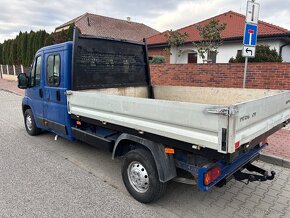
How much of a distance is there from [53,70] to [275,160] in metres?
4.46

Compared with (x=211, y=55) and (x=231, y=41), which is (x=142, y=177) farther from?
(x=231, y=41)

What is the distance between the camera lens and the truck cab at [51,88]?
4297 millimetres

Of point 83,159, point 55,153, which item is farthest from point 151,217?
point 55,153

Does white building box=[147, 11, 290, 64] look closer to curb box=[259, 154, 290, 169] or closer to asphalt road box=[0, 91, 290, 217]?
curb box=[259, 154, 290, 169]

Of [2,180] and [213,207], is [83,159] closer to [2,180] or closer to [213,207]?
[2,180]

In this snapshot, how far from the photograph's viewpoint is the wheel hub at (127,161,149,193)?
3189mm

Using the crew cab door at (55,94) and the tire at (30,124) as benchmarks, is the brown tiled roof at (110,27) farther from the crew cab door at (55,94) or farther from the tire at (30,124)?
the crew cab door at (55,94)

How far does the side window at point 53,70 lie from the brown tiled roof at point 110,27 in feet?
74.8

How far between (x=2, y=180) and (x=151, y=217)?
2.49m

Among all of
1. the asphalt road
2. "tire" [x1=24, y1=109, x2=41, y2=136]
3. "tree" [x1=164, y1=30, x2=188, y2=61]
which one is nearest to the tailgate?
the asphalt road

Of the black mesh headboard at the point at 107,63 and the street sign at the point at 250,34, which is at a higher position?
the street sign at the point at 250,34

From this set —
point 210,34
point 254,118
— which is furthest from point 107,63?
point 210,34

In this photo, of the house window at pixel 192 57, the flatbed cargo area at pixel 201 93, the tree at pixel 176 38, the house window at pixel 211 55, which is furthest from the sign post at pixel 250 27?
the house window at pixel 192 57

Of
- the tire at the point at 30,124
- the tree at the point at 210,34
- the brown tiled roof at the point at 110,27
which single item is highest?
the brown tiled roof at the point at 110,27
